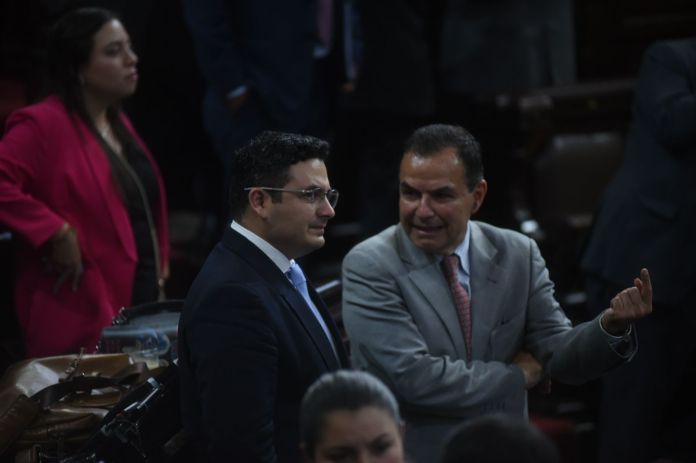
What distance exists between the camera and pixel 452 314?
3.97m

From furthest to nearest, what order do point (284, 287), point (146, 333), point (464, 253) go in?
1. point (146, 333)
2. point (464, 253)
3. point (284, 287)

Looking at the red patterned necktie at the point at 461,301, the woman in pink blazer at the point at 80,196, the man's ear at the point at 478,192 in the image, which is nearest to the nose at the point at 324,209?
the red patterned necktie at the point at 461,301

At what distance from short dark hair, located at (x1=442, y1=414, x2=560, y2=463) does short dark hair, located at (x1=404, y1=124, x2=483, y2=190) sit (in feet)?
4.46

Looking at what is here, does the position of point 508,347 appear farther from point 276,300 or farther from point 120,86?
point 120,86

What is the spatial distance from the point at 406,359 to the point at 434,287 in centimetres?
23

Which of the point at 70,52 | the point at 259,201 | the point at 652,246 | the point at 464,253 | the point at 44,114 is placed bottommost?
the point at 652,246

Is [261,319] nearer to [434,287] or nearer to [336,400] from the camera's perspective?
[336,400]

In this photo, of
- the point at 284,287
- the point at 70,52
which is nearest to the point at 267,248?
the point at 284,287

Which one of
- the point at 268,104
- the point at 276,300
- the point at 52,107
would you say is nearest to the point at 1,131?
the point at 52,107

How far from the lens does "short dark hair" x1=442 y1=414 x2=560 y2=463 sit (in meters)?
2.73

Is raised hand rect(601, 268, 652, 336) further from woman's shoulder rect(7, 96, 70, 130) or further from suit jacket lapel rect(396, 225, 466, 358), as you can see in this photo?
woman's shoulder rect(7, 96, 70, 130)

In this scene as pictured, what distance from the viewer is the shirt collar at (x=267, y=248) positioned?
3.62 meters

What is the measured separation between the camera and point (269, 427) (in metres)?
3.38

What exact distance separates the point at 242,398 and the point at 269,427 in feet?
0.33
